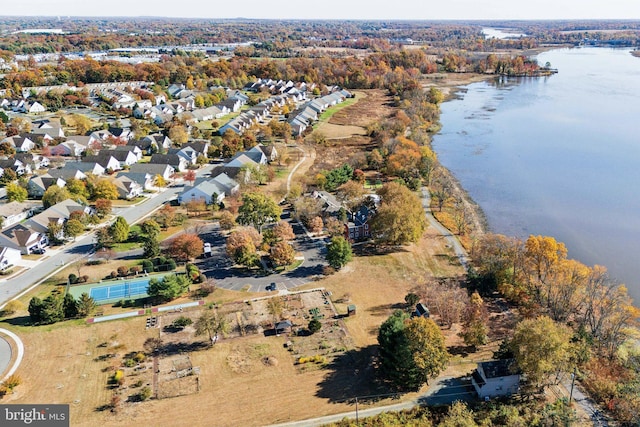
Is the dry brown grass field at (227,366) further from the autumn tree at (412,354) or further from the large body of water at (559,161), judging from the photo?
the large body of water at (559,161)

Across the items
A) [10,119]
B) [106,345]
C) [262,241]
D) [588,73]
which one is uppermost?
[588,73]

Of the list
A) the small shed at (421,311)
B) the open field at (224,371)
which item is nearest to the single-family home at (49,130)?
the open field at (224,371)

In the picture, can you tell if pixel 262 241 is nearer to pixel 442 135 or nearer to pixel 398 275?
pixel 398 275

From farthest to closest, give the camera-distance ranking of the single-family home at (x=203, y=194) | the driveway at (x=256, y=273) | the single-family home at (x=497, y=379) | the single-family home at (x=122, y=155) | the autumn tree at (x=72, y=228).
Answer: the single-family home at (x=122, y=155)
the single-family home at (x=203, y=194)
the autumn tree at (x=72, y=228)
the driveway at (x=256, y=273)
the single-family home at (x=497, y=379)

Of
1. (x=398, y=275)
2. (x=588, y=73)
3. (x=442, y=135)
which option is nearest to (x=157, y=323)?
(x=398, y=275)

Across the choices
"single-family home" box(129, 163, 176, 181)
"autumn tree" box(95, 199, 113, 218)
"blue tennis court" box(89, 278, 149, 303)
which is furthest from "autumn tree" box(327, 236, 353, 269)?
"single-family home" box(129, 163, 176, 181)

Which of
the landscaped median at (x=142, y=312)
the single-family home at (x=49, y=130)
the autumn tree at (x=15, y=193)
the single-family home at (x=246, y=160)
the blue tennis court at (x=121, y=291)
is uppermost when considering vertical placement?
the single-family home at (x=49, y=130)

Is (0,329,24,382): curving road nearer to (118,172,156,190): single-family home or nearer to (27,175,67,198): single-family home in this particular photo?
(118,172,156,190): single-family home
